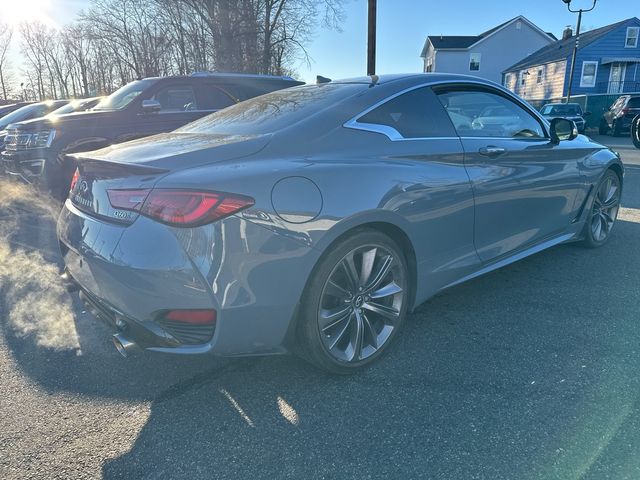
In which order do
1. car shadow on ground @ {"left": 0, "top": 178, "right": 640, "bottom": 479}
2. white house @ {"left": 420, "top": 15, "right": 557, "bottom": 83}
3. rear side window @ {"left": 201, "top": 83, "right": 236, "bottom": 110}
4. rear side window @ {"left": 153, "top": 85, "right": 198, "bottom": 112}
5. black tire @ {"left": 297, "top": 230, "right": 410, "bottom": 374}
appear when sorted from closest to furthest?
car shadow on ground @ {"left": 0, "top": 178, "right": 640, "bottom": 479}, black tire @ {"left": 297, "top": 230, "right": 410, "bottom": 374}, rear side window @ {"left": 153, "top": 85, "right": 198, "bottom": 112}, rear side window @ {"left": 201, "top": 83, "right": 236, "bottom": 110}, white house @ {"left": 420, "top": 15, "right": 557, "bottom": 83}

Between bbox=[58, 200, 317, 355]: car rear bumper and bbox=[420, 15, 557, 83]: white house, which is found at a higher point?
bbox=[420, 15, 557, 83]: white house

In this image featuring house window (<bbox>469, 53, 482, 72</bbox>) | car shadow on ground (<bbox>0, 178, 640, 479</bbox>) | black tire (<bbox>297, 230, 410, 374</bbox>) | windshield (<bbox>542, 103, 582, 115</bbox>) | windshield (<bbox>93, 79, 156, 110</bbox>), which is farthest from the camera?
house window (<bbox>469, 53, 482, 72</bbox>)

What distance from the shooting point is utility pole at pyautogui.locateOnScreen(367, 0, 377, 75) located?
12320mm

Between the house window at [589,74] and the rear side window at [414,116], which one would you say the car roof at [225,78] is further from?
the house window at [589,74]

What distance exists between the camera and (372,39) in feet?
→ 41.1

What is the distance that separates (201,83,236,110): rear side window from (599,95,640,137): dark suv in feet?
62.0

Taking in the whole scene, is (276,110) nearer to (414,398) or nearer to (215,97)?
(414,398)

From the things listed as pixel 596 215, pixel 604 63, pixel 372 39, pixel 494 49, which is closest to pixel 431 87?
pixel 596 215

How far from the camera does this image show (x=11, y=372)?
275 cm

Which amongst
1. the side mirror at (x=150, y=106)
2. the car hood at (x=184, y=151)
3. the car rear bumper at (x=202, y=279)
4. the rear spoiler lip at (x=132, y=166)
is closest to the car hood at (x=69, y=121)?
the side mirror at (x=150, y=106)

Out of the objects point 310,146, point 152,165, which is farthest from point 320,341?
point 152,165

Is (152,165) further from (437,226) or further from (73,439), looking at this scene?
(437,226)

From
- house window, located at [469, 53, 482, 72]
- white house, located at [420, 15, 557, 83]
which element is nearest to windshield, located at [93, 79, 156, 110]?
white house, located at [420, 15, 557, 83]

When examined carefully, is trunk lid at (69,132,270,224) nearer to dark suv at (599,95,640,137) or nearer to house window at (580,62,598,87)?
dark suv at (599,95,640,137)
